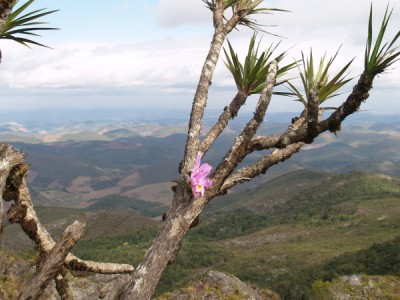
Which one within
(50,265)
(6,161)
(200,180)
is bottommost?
(50,265)

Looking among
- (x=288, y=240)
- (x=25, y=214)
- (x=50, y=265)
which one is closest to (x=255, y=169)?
(x=50, y=265)

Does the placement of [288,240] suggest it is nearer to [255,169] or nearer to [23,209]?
[255,169]

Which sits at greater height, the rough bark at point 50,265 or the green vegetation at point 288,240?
the rough bark at point 50,265

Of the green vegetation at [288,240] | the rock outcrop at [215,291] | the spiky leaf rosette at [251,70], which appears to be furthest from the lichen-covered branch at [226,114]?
the green vegetation at [288,240]

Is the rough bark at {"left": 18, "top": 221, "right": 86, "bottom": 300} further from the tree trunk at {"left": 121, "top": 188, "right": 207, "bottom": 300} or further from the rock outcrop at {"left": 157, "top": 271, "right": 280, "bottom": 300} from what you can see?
the rock outcrop at {"left": 157, "top": 271, "right": 280, "bottom": 300}

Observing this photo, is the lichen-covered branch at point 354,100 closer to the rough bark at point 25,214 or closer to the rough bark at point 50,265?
the rough bark at point 50,265

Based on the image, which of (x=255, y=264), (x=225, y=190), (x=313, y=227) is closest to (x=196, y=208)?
(x=225, y=190)

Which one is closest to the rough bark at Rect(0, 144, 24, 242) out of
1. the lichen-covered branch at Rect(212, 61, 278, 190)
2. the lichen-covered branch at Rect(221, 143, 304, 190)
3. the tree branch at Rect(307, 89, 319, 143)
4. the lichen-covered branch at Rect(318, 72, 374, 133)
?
the lichen-covered branch at Rect(212, 61, 278, 190)

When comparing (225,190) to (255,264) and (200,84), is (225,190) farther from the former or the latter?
(255,264)
